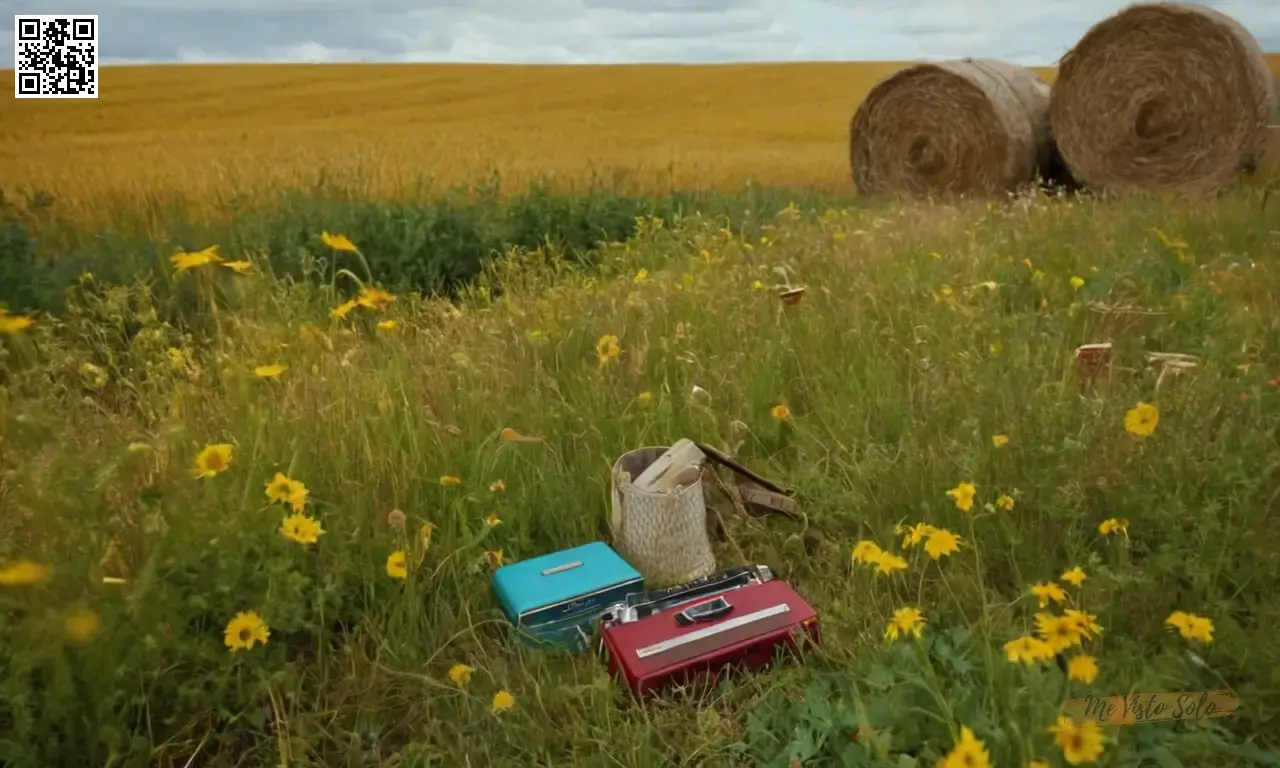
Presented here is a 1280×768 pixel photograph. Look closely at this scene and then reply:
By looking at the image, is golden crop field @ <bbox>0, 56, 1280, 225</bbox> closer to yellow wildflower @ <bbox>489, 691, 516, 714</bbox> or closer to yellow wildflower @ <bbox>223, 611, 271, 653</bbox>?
yellow wildflower @ <bbox>223, 611, 271, 653</bbox>

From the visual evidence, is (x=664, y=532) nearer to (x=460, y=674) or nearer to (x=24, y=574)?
(x=460, y=674)

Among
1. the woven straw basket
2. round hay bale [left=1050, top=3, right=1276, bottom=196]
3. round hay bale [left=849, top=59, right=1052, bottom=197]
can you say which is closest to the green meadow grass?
the woven straw basket

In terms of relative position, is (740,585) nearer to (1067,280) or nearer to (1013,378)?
(1013,378)

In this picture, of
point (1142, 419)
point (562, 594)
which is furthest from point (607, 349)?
point (1142, 419)

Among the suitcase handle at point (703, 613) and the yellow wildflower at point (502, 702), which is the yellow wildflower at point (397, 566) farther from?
the suitcase handle at point (703, 613)

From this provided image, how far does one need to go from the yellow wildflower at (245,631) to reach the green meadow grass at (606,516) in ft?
0.20

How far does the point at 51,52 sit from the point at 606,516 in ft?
7.07

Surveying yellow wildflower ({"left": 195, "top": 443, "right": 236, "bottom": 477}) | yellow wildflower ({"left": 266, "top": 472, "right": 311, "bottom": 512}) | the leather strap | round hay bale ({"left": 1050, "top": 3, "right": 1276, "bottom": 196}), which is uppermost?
round hay bale ({"left": 1050, "top": 3, "right": 1276, "bottom": 196})

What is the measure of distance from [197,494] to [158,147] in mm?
2734

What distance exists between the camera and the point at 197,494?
66.7 inches

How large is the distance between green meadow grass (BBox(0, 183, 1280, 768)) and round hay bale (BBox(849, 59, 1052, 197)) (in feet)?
9.35

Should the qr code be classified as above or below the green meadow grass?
above

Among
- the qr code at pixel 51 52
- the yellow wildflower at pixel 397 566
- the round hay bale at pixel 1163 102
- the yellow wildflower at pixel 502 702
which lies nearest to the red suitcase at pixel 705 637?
the yellow wildflower at pixel 502 702

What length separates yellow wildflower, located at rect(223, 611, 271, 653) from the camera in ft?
4.72
